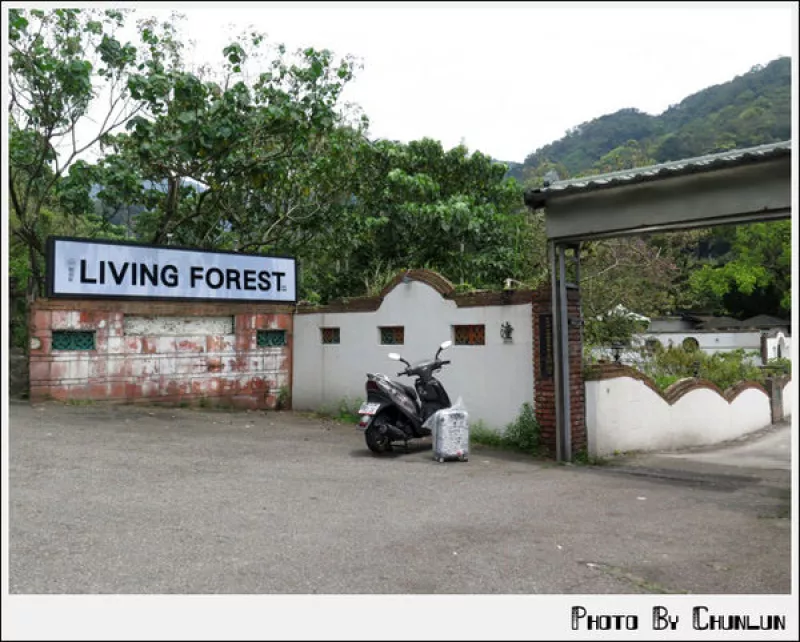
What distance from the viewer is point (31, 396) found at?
38.4 feet

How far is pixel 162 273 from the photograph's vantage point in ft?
43.1

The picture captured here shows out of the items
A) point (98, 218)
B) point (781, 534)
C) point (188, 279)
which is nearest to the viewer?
point (781, 534)

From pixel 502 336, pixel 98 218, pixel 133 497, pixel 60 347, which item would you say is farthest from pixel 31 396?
pixel 98 218

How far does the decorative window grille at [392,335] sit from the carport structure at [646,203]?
3.50 m

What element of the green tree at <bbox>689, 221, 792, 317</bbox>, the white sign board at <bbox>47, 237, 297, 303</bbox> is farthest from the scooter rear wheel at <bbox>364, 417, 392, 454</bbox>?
the green tree at <bbox>689, 221, 792, 317</bbox>

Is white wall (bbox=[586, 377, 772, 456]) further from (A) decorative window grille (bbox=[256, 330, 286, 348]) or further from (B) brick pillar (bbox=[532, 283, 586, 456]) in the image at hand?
(A) decorative window grille (bbox=[256, 330, 286, 348])

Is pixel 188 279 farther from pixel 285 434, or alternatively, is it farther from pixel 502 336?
pixel 502 336

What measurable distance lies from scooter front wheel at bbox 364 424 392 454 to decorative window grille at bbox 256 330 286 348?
555 cm

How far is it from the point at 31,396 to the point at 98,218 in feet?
35.0

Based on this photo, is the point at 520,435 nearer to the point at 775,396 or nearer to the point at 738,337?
the point at 775,396

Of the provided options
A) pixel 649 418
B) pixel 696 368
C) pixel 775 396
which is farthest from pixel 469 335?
pixel 775 396

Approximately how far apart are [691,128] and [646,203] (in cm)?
7165

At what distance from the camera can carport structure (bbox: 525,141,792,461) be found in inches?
307

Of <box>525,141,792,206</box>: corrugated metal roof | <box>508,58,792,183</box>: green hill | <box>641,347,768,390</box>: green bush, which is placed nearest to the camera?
<box>525,141,792,206</box>: corrugated metal roof
